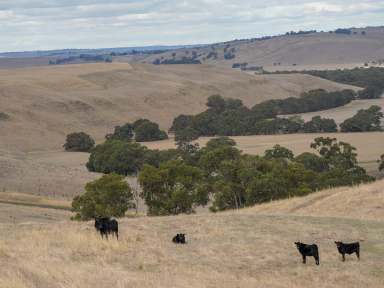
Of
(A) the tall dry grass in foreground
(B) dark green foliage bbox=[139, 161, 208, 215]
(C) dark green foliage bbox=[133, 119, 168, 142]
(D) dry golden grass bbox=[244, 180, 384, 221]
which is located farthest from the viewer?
(C) dark green foliage bbox=[133, 119, 168, 142]

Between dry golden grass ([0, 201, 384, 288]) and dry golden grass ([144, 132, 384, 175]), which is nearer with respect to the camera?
dry golden grass ([0, 201, 384, 288])

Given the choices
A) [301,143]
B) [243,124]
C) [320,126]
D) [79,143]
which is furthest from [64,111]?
[301,143]

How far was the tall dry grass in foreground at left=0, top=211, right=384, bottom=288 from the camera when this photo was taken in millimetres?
16375

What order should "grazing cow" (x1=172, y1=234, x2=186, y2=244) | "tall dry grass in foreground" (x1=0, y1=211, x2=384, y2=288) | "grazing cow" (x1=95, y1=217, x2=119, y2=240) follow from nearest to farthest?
"tall dry grass in foreground" (x1=0, y1=211, x2=384, y2=288)
"grazing cow" (x1=95, y1=217, x2=119, y2=240)
"grazing cow" (x1=172, y1=234, x2=186, y2=244)

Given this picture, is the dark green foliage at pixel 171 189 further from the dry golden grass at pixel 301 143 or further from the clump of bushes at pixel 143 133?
the clump of bushes at pixel 143 133

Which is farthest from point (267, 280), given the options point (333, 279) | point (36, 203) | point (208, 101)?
point (208, 101)

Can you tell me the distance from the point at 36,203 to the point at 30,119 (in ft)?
272

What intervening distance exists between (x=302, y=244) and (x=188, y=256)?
11.0 feet

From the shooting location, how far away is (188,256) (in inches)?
792

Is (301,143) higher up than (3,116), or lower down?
lower down

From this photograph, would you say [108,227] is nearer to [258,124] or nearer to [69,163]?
[69,163]

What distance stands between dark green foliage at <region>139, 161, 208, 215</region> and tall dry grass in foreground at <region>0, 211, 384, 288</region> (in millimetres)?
23783

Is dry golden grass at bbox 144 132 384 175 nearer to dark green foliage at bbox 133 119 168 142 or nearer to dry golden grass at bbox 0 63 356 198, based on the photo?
dark green foliage at bbox 133 119 168 142

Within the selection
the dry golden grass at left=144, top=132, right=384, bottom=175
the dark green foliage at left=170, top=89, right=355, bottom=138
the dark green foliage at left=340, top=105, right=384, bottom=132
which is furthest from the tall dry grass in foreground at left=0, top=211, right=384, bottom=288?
the dark green foliage at left=340, top=105, right=384, bottom=132
